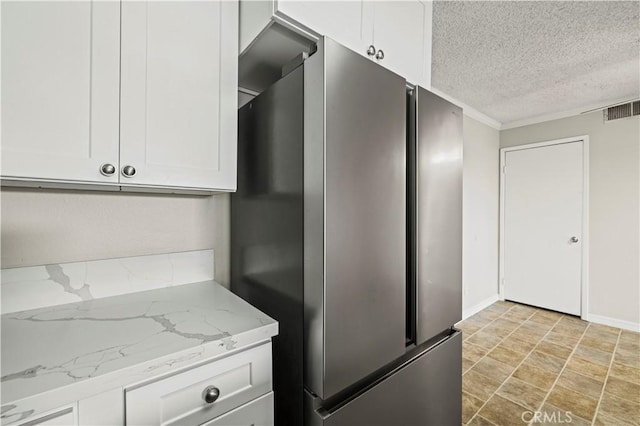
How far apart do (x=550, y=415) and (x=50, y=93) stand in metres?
3.06

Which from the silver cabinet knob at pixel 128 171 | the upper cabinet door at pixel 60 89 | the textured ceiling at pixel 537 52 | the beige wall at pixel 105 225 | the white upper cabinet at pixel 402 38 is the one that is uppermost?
the textured ceiling at pixel 537 52

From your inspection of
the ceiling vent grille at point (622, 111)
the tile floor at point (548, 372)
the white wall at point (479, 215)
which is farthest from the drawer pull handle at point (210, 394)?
the ceiling vent grille at point (622, 111)

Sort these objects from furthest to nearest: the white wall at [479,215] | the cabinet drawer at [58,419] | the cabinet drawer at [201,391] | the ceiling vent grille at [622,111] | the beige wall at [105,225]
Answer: the white wall at [479,215], the ceiling vent grille at [622,111], the beige wall at [105,225], the cabinet drawer at [201,391], the cabinet drawer at [58,419]

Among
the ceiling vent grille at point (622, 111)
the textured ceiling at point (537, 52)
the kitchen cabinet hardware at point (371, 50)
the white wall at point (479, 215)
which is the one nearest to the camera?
the kitchen cabinet hardware at point (371, 50)

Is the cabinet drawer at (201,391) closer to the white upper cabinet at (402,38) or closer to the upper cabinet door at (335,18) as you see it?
the upper cabinet door at (335,18)

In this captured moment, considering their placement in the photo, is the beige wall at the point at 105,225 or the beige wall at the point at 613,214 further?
the beige wall at the point at 613,214

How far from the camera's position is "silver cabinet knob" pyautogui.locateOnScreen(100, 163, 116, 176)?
0.91 metres

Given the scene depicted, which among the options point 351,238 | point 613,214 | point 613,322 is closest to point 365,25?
point 351,238

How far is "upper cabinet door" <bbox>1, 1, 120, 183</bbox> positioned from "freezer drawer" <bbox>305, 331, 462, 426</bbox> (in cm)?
106

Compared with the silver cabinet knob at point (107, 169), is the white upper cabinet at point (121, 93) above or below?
above

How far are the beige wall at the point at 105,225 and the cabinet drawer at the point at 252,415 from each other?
75cm

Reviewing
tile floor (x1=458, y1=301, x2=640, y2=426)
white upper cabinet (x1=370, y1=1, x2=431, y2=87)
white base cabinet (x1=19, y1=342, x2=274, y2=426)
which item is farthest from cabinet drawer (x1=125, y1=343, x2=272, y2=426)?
tile floor (x1=458, y1=301, x2=640, y2=426)

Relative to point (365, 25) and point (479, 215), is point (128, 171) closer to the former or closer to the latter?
point (365, 25)

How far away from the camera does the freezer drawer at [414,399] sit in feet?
3.00
